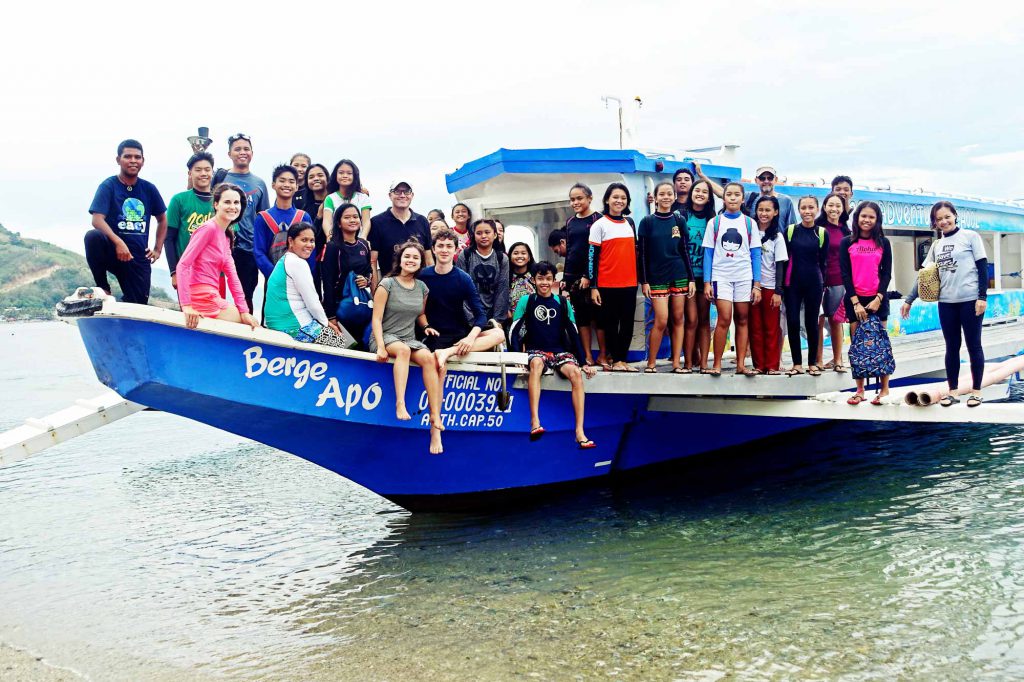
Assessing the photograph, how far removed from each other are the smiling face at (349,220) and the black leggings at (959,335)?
487 cm

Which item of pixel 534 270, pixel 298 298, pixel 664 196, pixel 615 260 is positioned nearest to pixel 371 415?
pixel 298 298

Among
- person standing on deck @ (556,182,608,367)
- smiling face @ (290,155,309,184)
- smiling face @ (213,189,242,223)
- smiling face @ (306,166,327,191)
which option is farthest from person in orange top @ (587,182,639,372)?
smiling face @ (213,189,242,223)

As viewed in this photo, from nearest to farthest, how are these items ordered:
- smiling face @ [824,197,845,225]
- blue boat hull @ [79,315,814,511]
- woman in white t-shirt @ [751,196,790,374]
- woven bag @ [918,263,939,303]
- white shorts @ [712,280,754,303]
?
blue boat hull @ [79,315,814,511], woven bag @ [918,263,939,303], white shorts @ [712,280,754,303], woman in white t-shirt @ [751,196,790,374], smiling face @ [824,197,845,225]

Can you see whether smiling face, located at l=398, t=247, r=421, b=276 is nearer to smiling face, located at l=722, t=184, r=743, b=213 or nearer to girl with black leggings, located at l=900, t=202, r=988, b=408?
smiling face, located at l=722, t=184, r=743, b=213

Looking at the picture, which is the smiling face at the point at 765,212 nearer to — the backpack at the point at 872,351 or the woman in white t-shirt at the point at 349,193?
the backpack at the point at 872,351

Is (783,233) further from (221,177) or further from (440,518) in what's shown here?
(221,177)

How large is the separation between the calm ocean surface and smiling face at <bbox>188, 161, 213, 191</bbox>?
316cm

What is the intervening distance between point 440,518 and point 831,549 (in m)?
3.38

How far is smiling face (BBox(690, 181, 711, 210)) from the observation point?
25.0ft

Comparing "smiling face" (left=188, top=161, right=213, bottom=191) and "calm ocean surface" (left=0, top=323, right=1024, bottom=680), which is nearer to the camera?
"calm ocean surface" (left=0, top=323, right=1024, bottom=680)

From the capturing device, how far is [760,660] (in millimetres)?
4926

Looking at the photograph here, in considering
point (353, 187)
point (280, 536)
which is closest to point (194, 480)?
point (280, 536)

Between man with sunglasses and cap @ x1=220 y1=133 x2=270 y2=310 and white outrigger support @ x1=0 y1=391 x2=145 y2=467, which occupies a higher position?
man with sunglasses and cap @ x1=220 y1=133 x2=270 y2=310

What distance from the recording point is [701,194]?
25.1ft
